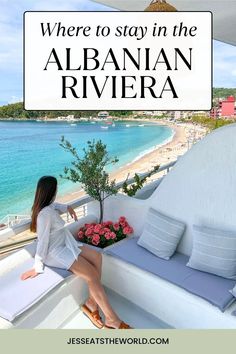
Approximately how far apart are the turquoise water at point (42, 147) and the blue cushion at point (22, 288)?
22.0 m

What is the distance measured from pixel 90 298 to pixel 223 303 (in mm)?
940

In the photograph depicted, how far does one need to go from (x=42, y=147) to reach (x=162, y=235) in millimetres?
38213

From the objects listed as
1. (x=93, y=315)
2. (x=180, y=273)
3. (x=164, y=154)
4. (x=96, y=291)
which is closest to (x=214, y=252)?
(x=180, y=273)

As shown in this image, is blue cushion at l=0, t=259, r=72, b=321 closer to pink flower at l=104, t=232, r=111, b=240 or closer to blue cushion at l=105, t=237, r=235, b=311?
blue cushion at l=105, t=237, r=235, b=311

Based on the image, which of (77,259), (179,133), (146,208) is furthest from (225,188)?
(179,133)

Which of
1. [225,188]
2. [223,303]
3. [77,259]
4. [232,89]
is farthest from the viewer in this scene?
[232,89]

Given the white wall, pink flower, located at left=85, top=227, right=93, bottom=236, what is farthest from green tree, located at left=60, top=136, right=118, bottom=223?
the white wall

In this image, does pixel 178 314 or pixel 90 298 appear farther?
pixel 90 298

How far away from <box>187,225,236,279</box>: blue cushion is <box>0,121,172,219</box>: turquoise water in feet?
72.9

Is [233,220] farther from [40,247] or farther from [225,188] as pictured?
[40,247]

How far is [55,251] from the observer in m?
2.31

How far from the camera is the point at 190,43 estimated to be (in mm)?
3139

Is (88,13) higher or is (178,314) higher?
(88,13)

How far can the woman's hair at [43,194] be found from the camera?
2301mm
